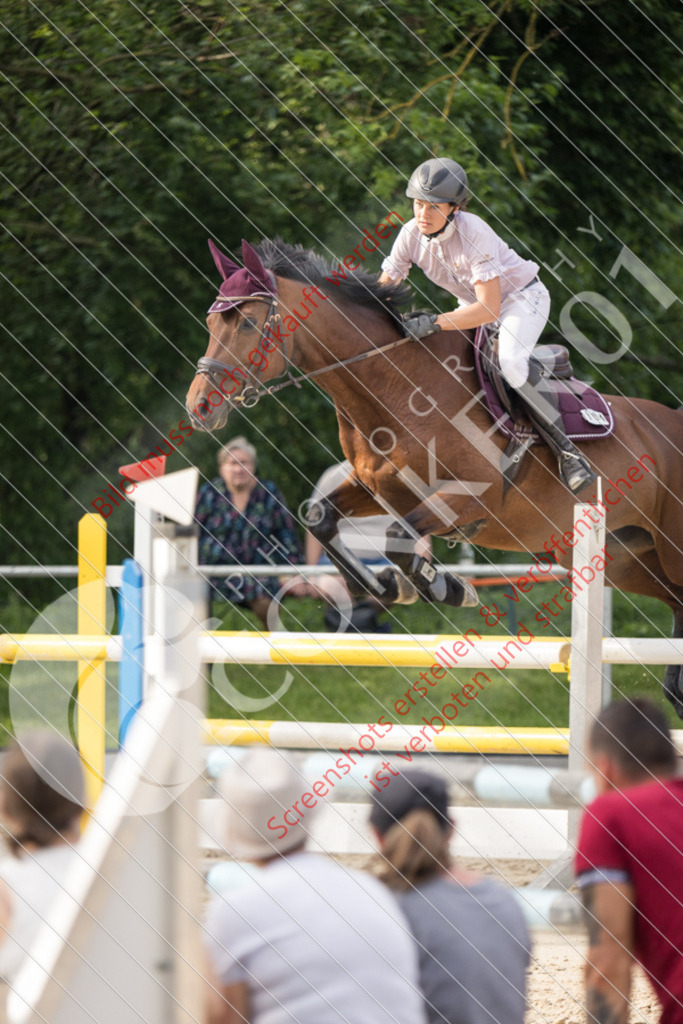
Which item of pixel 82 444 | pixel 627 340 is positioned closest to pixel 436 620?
pixel 627 340

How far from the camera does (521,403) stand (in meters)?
3.26

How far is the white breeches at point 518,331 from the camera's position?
3.10 metres

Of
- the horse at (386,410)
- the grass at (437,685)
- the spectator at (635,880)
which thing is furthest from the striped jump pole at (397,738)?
the grass at (437,685)

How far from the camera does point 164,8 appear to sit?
5.97 metres

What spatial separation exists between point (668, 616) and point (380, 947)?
17.7 ft

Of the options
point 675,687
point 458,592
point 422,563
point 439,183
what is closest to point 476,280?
point 439,183

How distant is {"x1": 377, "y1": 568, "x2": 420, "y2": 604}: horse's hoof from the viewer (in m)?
3.13

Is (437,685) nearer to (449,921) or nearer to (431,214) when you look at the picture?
(431,214)

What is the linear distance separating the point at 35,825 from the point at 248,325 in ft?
5.54

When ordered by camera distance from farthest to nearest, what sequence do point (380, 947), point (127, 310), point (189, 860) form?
point (127, 310), point (380, 947), point (189, 860)

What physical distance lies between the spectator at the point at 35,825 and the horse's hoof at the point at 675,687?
8.51 ft

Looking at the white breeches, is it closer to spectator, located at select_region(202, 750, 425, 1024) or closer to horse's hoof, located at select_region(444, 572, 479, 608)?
horse's hoof, located at select_region(444, 572, 479, 608)

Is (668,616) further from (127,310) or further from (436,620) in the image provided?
(127,310)

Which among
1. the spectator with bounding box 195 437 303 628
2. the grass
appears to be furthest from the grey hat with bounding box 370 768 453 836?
the grass
